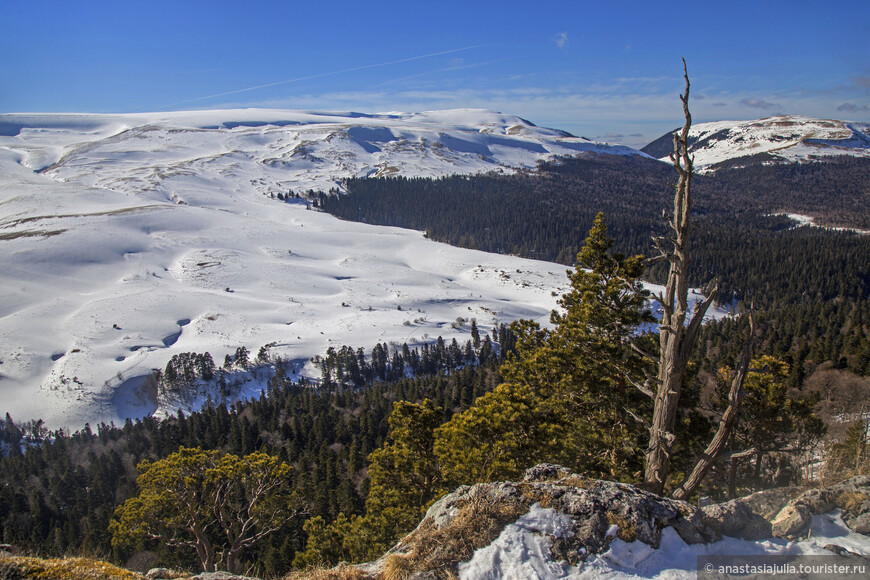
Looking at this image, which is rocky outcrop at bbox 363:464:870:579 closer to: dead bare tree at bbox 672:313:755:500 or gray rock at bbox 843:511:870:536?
gray rock at bbox 843:511:870:536

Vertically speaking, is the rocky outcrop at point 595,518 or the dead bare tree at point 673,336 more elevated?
the dead bare tree at point 673,336

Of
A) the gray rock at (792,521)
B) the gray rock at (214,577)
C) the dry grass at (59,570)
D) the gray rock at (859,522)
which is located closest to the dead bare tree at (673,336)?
the gray rock at (792,521)

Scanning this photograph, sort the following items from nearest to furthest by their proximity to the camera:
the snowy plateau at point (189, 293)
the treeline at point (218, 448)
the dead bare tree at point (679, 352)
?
1. the dead bare tree at point (679, 352)
2. the treeline at point (218, 448)
3. the snowy plateau at point (189, 293)

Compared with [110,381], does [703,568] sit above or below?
above

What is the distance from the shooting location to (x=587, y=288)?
1561 centimetres

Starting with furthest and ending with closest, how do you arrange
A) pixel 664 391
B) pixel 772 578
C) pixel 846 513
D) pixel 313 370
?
pixel 313 370, pixel 664 391, pixel 846 513, pixel 772 578

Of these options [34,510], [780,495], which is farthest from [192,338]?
[780,495]

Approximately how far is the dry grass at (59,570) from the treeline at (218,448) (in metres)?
35.5

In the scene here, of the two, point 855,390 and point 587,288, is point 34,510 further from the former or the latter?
point 855,390

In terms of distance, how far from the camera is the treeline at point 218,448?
44.5m

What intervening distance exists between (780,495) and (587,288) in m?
8.15

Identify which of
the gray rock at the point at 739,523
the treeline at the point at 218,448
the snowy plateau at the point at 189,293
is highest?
the gray rock at the point at 739,523

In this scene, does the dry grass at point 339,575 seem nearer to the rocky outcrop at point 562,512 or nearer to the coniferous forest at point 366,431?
the rocky outcrop at point 562,512

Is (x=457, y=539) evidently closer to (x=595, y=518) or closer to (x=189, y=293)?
(x=595, y=518)
